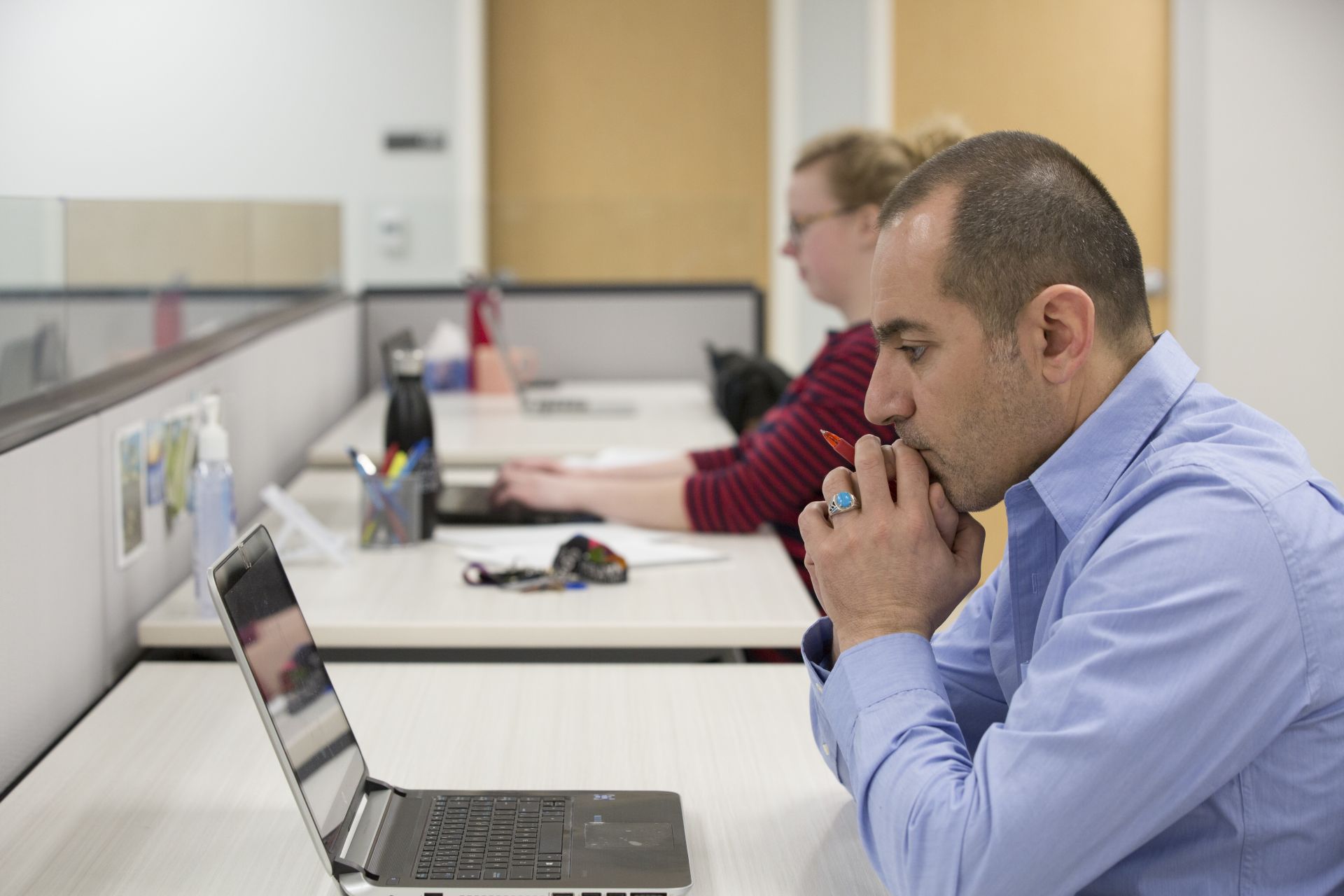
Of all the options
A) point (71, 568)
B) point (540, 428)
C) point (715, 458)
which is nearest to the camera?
point (71, 568)

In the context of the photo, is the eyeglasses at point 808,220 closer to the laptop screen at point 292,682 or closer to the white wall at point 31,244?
the white wall at point 31,244

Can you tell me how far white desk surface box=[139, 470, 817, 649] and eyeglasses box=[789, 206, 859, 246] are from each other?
0.58 m

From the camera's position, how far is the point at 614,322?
3.91m

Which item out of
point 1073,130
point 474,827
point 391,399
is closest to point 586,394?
point 391,399

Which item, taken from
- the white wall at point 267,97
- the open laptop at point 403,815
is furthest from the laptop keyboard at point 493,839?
the white wall at point 267,97

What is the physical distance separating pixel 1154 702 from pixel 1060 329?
256mm

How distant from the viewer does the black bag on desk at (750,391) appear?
10.1 ft

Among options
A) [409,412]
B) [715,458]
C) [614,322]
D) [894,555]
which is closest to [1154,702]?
[894,555]

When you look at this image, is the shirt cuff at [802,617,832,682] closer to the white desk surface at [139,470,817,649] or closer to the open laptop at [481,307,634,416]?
the white desk surface at [139,470,817,649]

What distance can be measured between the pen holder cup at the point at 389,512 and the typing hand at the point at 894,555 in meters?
1.05

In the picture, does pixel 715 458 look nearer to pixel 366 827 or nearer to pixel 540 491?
pixel 540 491

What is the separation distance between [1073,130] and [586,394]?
183 cm

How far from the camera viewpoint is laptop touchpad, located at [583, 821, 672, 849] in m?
1.00

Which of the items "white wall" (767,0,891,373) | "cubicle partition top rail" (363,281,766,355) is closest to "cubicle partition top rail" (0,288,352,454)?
"cubicle partition top rail" (363,281,766,355)
